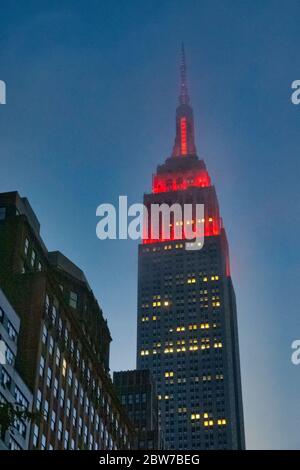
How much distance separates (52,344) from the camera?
315ft

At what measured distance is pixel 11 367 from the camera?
3142 inches

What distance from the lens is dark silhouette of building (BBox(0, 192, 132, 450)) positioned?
88.9 metres

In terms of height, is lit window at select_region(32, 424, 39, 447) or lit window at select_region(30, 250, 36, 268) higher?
lit window at select_region(30, 250, 36, 268)

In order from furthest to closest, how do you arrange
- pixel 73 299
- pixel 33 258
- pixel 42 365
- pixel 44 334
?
pixel 73 299, pixel 33 258, pixel 44 334, pixel 42 365

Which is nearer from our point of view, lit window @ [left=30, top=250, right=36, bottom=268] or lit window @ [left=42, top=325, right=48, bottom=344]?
lit window @ [left=42, top=325, right=48, bottom=344]

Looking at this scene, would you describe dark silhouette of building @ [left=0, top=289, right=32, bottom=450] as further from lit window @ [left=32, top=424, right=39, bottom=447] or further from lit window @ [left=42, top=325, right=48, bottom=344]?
lit window @ [left=42, top=325, right=48, bottom=344]

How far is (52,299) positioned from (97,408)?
25.7m

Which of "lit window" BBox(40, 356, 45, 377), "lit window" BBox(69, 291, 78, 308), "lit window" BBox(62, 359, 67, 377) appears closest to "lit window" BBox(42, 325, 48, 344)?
"lit window" BBox(40, 356, 45, 377)

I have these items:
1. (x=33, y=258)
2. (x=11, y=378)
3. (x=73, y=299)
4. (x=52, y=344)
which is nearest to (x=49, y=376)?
(x=52, y=344)

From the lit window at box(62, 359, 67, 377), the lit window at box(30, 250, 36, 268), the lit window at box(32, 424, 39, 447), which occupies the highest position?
the lit window at box(30, 250, 36, 268)

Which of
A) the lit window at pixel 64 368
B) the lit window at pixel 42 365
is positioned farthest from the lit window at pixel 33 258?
the lit window at pixel 42 365

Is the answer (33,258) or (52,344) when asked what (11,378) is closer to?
(52,344)
